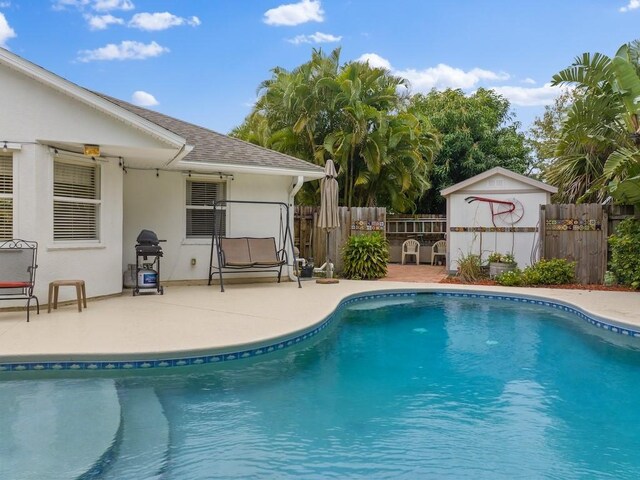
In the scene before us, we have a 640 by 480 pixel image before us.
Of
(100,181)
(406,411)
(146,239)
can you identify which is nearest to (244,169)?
(146,239)

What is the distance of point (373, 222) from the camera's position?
13.6m

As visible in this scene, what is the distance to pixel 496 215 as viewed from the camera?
517 inches

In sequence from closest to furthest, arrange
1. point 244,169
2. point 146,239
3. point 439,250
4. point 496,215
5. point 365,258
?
point 146,239, point 244,169, point 365,258, point 496,215, point 439,250

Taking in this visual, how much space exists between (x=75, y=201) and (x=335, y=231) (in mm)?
7041

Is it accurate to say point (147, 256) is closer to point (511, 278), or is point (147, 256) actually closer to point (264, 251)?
point (264, 251)

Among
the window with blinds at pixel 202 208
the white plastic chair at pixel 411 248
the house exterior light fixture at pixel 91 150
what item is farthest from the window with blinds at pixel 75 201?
the white plastic chair at pixel 411 248

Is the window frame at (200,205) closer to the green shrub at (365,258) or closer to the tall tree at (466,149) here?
the green shrub at (365,258)

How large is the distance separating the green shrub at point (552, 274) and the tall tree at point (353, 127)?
7957 mm

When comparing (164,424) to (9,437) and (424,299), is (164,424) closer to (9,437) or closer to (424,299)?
(9,437)

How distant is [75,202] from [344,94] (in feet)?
38.8

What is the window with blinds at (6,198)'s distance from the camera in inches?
287

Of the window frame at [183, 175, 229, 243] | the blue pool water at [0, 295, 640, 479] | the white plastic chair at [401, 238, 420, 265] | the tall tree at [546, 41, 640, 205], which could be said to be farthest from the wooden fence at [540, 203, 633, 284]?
the window frame at [183, 175, 229, 243]

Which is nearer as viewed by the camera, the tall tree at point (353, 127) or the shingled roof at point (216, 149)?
the shingled roof at point (216, 149)

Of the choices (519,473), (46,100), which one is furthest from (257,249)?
(519,473)
